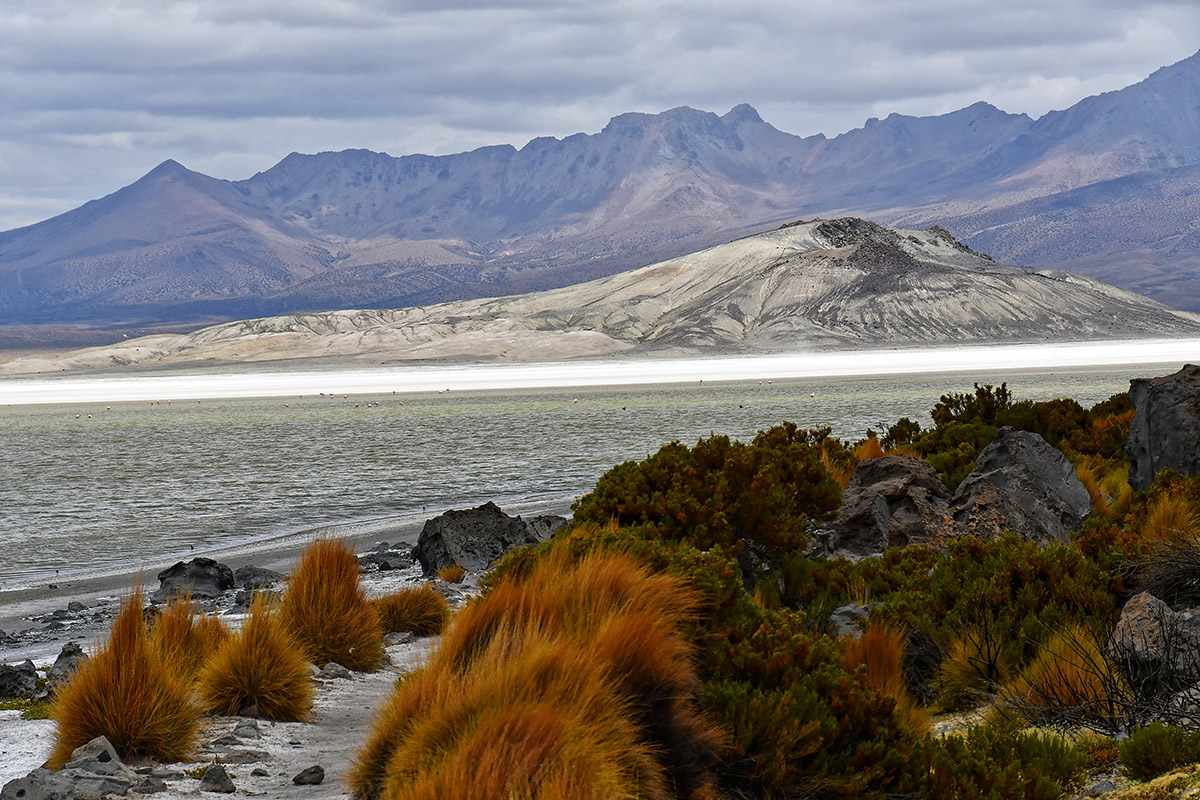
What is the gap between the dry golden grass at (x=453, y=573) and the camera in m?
13.1

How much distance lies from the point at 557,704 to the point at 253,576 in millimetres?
10041

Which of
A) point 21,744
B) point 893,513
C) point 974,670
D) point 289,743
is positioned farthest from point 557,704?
point 893,513

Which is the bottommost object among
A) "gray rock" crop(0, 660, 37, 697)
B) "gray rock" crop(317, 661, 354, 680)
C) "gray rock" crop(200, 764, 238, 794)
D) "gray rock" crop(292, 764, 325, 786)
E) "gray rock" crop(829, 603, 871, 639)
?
"gray rock" crop(0, 660, 37, 697)

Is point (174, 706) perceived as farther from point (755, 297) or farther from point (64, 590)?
point (755, 297)

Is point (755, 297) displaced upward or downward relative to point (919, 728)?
upward

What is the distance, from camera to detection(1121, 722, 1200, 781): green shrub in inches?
208

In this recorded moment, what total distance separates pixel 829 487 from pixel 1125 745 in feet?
19.5

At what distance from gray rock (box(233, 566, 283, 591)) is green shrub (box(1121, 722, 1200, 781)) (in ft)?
31.8

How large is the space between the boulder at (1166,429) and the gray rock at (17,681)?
10.4 meters

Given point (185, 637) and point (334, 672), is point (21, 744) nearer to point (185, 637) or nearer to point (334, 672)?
point (185, 637)

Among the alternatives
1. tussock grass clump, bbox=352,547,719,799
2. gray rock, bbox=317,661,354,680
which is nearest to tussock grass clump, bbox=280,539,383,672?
gray rock, bbox=317,661,354,680

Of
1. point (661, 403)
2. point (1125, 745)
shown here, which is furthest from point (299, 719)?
point (661, 403)

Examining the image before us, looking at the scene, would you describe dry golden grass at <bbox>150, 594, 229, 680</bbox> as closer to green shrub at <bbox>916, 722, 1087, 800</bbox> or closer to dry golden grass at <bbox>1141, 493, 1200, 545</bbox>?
green shrub at <bbox>916, 722, 1087, 800</bbox>

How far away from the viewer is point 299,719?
23.4 feet
